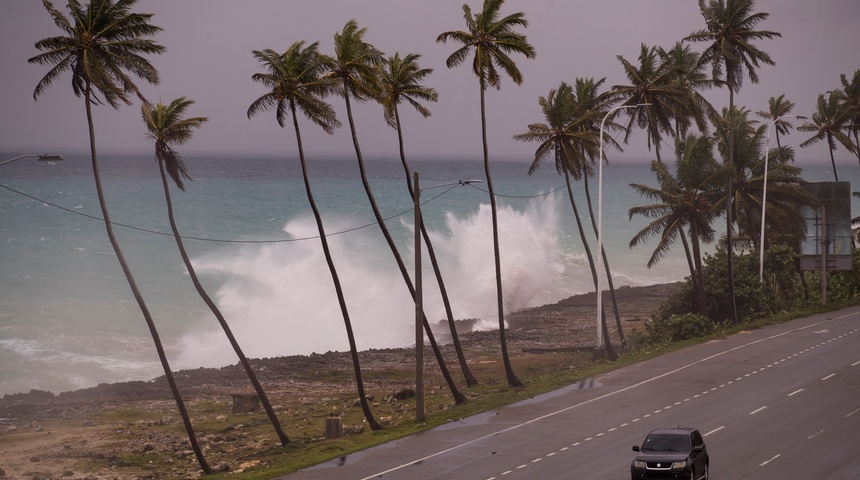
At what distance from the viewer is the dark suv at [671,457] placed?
30.1m

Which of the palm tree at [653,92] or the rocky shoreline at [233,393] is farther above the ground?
the palm tree at [653,92]

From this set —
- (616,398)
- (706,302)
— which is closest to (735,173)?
(706,302)

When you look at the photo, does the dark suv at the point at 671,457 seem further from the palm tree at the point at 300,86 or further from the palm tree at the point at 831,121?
the palm tree at the point at 831,121

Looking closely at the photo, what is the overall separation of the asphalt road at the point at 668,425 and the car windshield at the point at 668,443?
126cm

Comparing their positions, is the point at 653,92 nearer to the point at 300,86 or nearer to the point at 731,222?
the point at 731,222

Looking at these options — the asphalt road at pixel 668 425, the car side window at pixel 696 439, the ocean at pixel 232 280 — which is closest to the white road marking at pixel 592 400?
the asphalt road at pixel 668 425

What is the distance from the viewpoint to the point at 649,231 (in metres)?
69.1

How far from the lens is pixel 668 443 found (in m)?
31.3

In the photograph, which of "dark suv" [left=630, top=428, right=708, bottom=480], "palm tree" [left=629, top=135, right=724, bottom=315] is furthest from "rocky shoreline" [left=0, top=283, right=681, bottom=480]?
"dark suv" [left=630, top=428, right=708, bottom=480]

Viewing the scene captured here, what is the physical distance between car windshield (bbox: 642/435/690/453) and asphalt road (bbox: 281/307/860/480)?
126cm

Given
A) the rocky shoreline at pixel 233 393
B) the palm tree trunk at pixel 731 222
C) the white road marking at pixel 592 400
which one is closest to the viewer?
the white road marking at pixel 592 400

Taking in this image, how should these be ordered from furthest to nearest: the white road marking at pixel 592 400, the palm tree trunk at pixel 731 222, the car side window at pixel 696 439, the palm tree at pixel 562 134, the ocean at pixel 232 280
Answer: the ocean at pixel 232 280
the palm tree trunk at pixel 731 222
the palm tree at pixel 562 134
the white road marking at pixel 592 400
the car side window at pixel 696 439

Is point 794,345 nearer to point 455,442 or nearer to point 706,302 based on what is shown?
point 706,302

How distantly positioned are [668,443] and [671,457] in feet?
3.28
